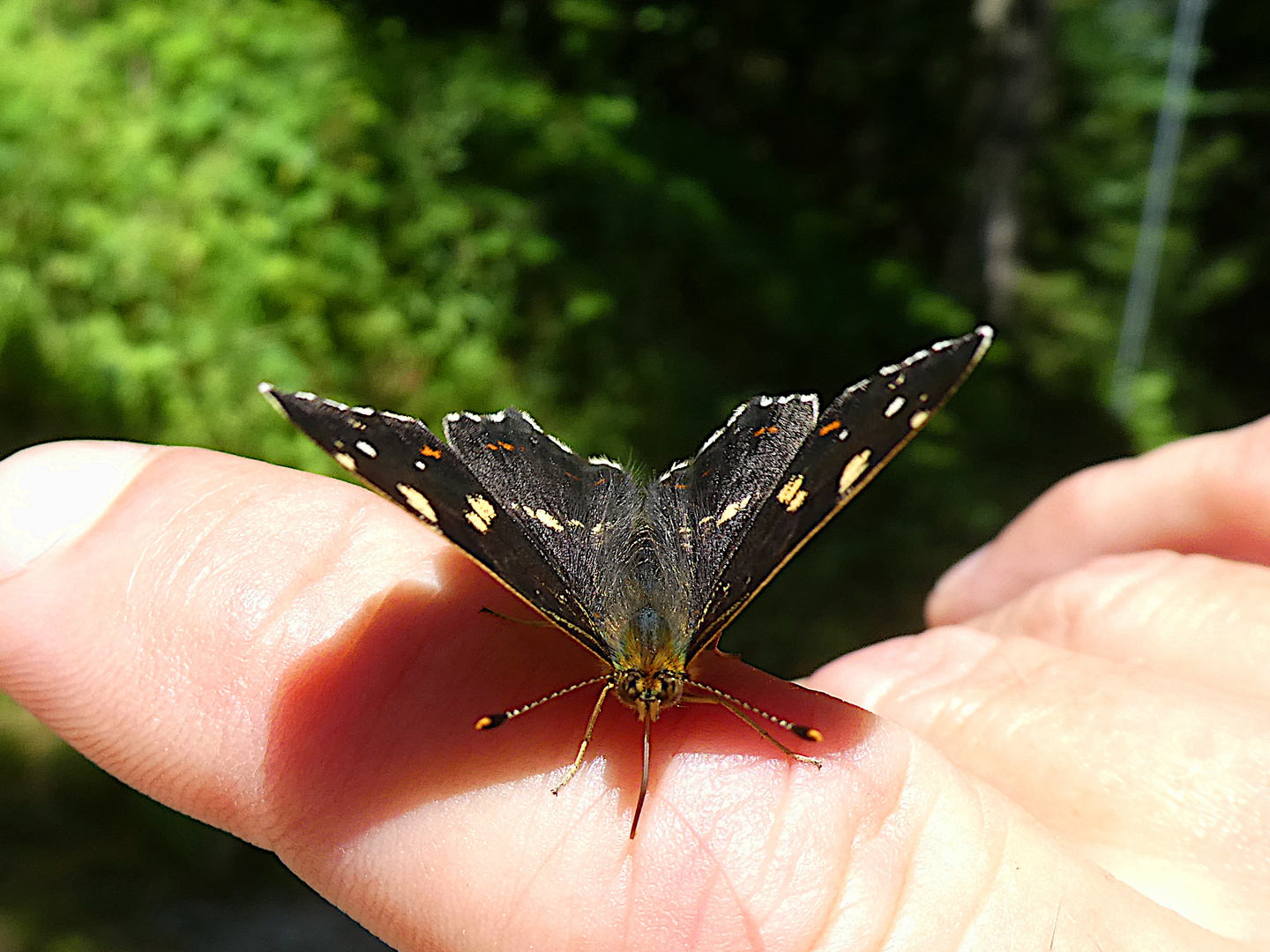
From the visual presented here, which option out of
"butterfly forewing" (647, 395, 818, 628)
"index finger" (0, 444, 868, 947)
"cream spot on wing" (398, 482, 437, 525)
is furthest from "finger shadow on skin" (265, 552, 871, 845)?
"butterfly forewing" (647, 395, 818, 628)

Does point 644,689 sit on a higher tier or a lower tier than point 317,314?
lower

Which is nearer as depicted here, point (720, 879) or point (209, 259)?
point (720, 879)

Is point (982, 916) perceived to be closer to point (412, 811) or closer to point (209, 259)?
point (412, 811)

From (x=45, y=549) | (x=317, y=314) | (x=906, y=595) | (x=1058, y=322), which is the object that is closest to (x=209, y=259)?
(x=317, y=314)

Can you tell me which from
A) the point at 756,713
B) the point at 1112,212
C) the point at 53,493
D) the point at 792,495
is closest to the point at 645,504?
the point at 792,495

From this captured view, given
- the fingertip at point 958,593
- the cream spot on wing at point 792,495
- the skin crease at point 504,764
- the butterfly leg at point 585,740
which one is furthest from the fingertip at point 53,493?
the fingertip at point 958,593
